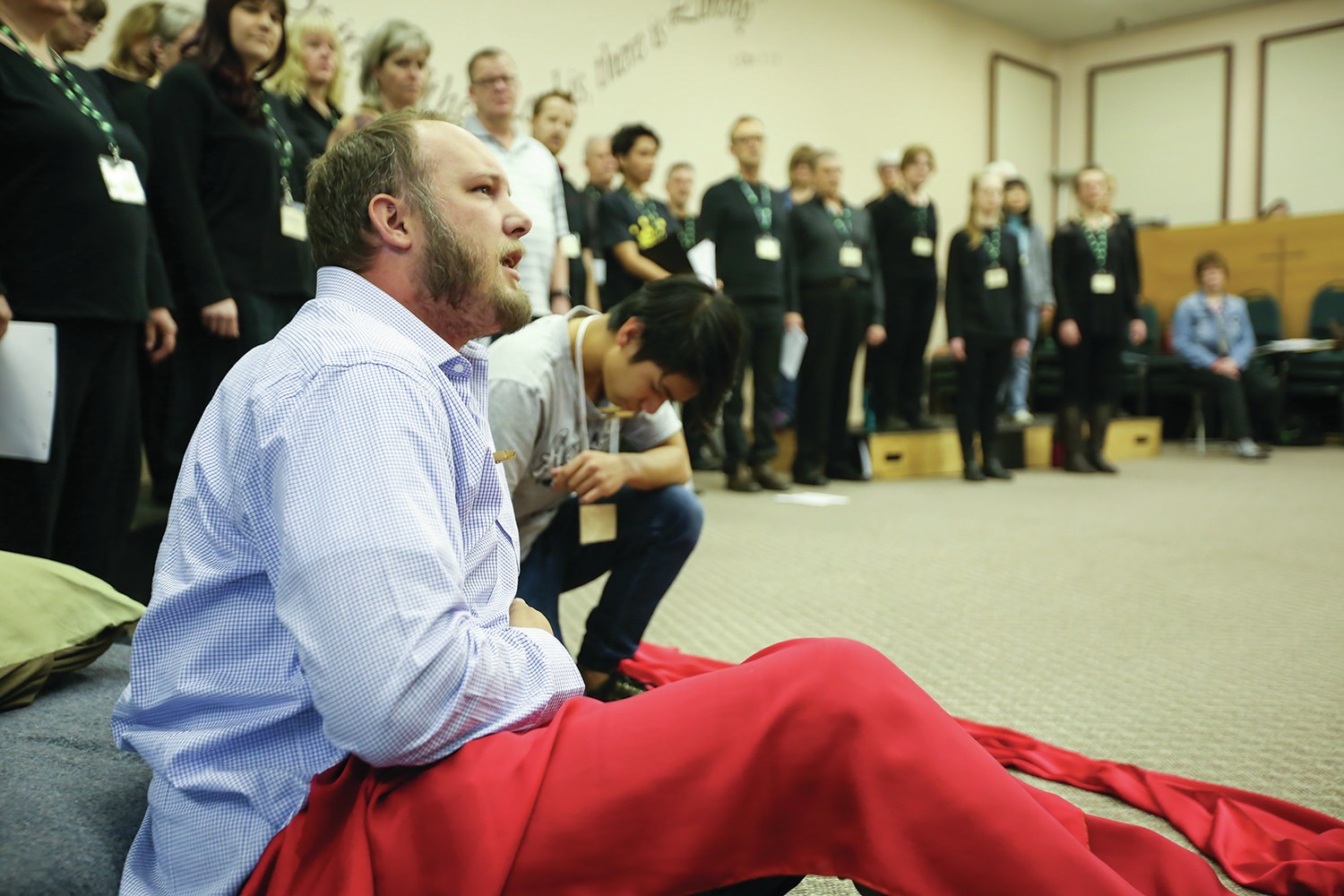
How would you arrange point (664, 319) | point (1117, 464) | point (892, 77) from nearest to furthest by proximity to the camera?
point (664, 319)
point (1117, 464)
point (892, 77)

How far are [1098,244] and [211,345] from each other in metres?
4.58

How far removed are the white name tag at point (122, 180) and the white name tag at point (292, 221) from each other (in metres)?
0.36

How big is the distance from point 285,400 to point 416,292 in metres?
0.21

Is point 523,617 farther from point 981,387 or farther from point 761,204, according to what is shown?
point 981,387

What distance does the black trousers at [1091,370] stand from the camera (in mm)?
5359

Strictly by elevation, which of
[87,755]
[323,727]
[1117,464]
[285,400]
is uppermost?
[285,400]

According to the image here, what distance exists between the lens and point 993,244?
519 centimetres

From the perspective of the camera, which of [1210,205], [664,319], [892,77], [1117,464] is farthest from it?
[1210,205]

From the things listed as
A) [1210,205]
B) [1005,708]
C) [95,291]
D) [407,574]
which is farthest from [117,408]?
[1210,205]

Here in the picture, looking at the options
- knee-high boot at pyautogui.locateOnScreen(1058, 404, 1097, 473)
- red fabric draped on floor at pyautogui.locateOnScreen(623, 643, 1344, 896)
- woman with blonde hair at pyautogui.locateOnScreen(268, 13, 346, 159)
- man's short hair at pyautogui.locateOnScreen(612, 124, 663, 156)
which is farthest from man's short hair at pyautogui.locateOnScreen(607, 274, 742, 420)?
knee-high boot at pyautogui.locateOnScreen(1058, 404, 1097, 473)

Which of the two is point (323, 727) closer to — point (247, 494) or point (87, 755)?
point (247, 494)

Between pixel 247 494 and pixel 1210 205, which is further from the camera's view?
pixel 1210 205

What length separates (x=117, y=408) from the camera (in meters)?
1.70

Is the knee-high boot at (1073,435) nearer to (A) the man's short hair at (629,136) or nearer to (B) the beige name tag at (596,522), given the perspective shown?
(A) the man's short hair at (629,136)
